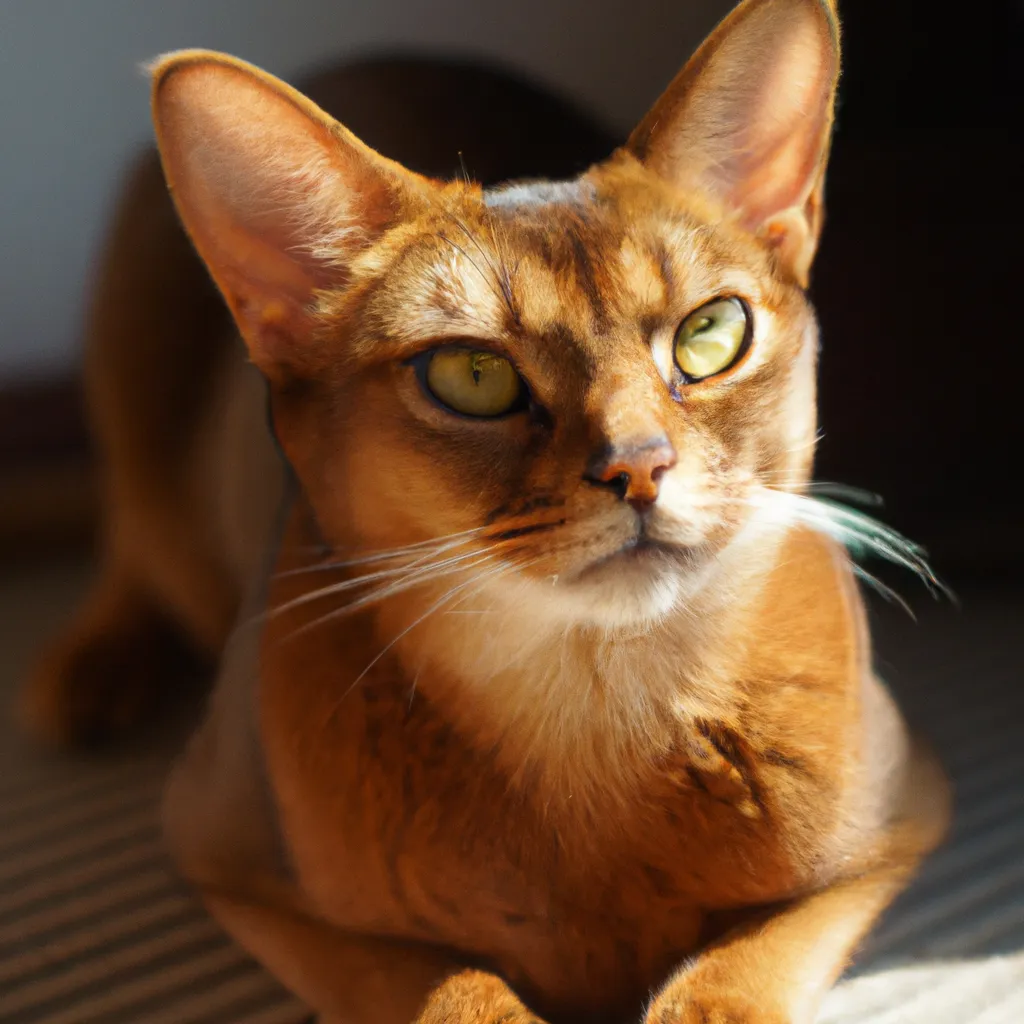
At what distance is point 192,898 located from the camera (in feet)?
2.36

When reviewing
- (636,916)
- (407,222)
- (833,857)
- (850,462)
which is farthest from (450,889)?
(850,462)

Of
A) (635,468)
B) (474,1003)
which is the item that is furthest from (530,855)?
(635,468)

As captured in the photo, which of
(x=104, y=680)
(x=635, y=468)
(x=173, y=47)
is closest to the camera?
(x=635, y=468)

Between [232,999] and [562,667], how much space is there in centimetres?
28

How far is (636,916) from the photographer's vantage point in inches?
23.4

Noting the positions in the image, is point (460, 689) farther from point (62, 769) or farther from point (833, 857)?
point (62, 769)

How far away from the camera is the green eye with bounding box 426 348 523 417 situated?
554mm

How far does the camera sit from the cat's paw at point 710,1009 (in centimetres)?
55

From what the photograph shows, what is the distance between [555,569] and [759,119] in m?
0.26

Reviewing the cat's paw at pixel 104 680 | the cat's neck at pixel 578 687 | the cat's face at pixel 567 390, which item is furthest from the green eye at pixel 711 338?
the cat's paw at pixel 104 680

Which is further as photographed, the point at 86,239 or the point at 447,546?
the point at 86,239

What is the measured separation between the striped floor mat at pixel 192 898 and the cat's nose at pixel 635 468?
0.90 feet

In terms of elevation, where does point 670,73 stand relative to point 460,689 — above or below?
above

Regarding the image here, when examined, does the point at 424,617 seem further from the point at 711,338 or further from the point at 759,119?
the point at 759,119
